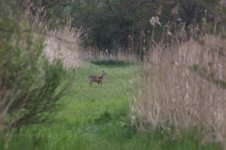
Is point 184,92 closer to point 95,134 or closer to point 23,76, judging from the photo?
point 95,134

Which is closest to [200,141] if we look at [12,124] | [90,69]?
[12,124]

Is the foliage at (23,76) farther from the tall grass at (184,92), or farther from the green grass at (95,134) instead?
the tall grass at (184,92)

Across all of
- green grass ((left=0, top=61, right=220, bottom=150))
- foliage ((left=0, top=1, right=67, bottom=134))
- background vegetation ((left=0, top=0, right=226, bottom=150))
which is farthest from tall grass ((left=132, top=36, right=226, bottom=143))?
foliage ((left=0, top=1, right=67, bottom=134))

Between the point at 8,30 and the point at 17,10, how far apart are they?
0.22 metres

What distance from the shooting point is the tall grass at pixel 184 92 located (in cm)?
813

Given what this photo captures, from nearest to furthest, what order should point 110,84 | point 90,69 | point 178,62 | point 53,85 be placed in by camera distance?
A: 1. point 53,85
2. point 178,62
3. point 110,84
4. point 90,69

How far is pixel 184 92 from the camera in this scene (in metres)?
9.02

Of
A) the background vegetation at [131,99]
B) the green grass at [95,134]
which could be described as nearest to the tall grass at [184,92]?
the background vegetation at [131,99]

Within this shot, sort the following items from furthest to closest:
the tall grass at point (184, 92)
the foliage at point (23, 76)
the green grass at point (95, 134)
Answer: the tall grass at point (184, 92)
the green grass at point (95, 134)
the foliage at point (23, 76)

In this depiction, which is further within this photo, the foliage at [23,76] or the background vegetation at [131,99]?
the background vegetation at [131,99]

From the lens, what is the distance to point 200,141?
26.5ft

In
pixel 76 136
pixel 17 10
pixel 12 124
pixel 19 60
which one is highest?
pixel 17 10

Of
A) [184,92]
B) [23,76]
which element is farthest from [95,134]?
[23,76]

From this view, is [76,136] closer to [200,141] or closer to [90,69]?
[200,141]
